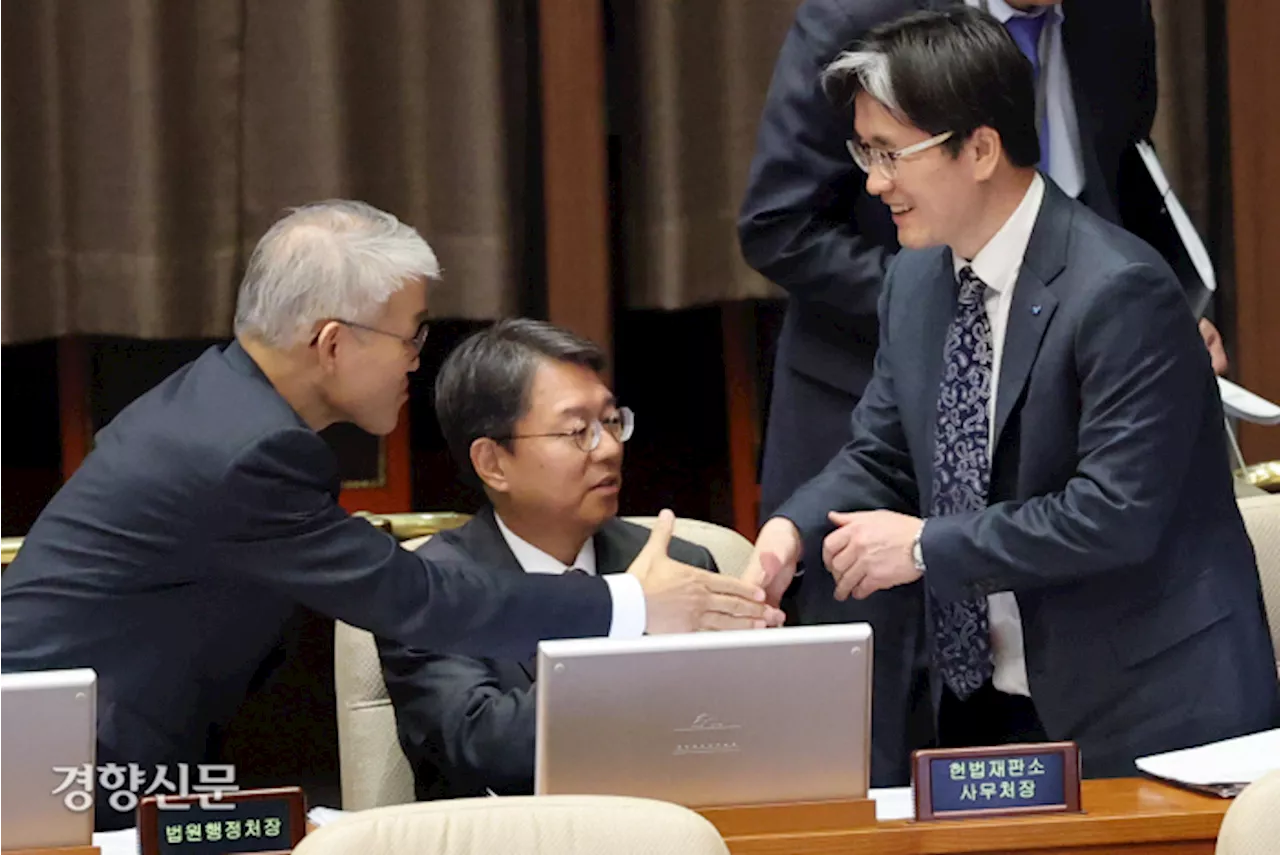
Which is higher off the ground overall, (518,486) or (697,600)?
(518,486)

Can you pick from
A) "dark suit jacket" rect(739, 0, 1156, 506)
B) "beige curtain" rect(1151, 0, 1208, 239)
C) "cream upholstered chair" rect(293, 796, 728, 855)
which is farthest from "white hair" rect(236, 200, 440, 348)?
"beige curtain" rect(1151, 0, 1208, 239)

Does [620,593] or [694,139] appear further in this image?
[694,139]

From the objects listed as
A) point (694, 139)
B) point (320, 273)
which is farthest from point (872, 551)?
point (694, 139)

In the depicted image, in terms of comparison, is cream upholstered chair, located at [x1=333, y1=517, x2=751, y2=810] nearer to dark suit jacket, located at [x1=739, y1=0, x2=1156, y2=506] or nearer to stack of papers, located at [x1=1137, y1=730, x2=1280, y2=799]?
dark suit jacket, located at [x1=739, y1=0, x2=1156, y2=506]

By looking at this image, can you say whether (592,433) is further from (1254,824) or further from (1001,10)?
(1254,824)

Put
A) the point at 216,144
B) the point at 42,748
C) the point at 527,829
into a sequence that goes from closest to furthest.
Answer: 1. the point at 527,829
2. the point at 42,748
3. the point at 216,144

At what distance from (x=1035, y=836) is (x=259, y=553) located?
0.97 meters

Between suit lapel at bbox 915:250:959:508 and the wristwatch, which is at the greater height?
suit lapel at bbox 915:250:959:508

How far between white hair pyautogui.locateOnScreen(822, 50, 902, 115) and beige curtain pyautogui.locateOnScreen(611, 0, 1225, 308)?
1233 millimetres

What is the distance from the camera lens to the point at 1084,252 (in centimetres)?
220

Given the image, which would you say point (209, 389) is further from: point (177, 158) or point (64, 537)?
point (177, 158)

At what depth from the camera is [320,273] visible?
7.80 ft

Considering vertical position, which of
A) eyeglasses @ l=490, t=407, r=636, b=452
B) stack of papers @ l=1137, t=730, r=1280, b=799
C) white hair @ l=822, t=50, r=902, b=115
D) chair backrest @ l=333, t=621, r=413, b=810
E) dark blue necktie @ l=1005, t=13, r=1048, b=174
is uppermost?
dark blue necktie @ l=1005, t=13, r=1048, b=174

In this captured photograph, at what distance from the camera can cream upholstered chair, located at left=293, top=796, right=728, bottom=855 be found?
1678mm
